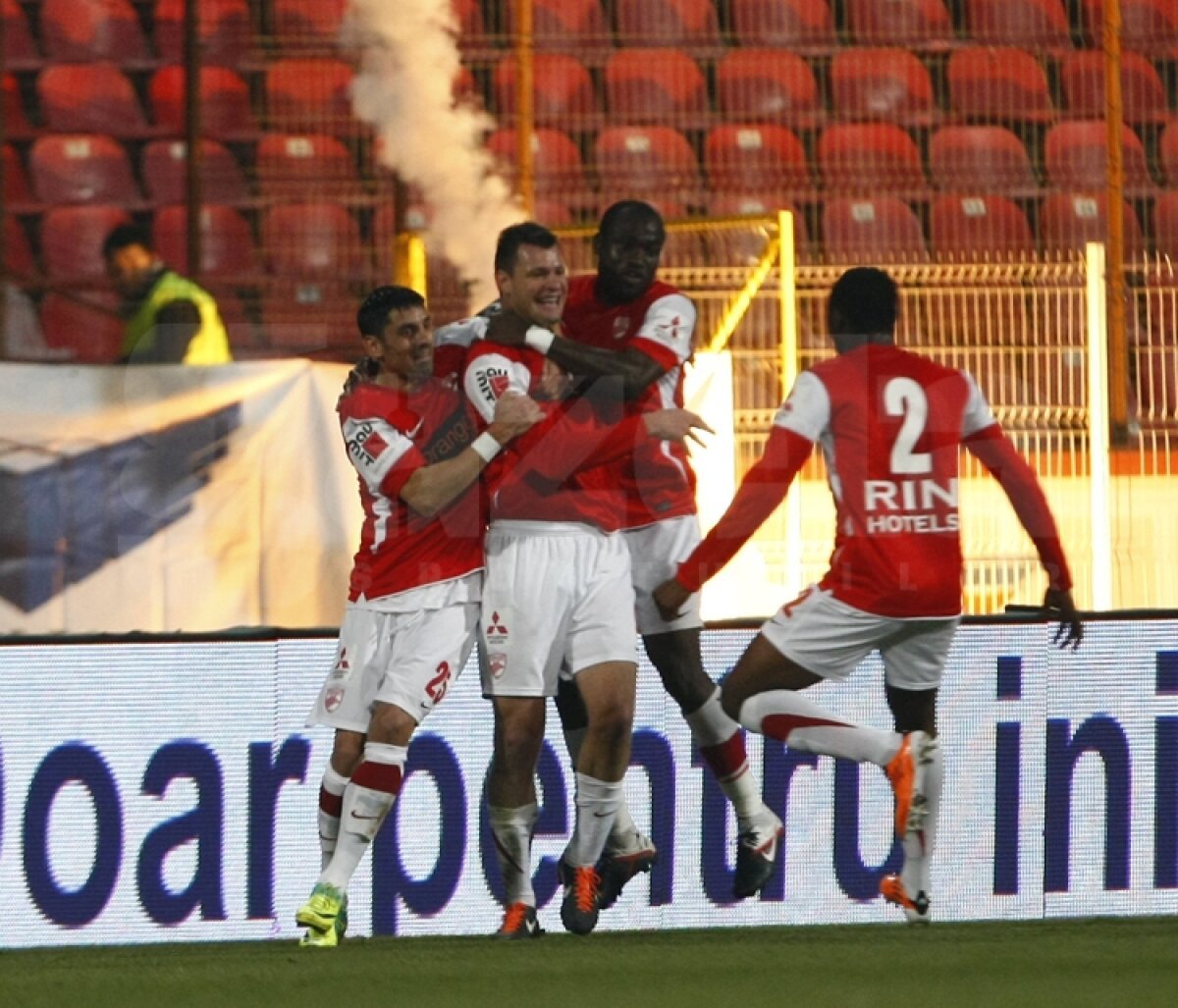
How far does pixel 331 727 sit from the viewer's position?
5.47 metres

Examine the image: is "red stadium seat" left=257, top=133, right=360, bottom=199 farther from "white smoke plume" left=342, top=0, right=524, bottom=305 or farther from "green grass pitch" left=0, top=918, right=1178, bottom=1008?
"green grass pitch" left=0, top=918, right=1178, bottom=1008

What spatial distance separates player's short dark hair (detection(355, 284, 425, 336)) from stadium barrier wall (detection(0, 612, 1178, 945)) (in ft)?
3.27

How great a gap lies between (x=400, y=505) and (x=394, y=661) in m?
0.38

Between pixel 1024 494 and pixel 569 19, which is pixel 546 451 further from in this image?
pixel 569 19

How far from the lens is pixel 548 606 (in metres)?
5.05

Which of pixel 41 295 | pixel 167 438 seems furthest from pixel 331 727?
pixel 41 295

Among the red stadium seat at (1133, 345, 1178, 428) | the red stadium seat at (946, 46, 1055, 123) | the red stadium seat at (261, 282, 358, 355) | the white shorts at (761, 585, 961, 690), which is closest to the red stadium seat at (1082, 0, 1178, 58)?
the red stadium seat at (946, 46, 1055, 123)

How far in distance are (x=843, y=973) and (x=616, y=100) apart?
5642mm

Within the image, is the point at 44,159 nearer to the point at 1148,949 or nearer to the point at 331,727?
the point at 331,727

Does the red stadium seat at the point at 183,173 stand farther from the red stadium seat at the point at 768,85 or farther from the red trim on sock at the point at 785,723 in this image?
the red trim on sock at the point at 785,723

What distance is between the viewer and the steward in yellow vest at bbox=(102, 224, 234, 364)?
7.18m

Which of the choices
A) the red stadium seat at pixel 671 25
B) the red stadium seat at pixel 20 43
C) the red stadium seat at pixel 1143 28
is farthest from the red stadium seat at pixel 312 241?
the red stadium seat at pixel 1143 28

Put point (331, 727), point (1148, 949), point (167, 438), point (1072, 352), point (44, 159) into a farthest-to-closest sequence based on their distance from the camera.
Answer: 1. point (44, 159)
2. point (1072, 352)
3. point (167, 438)
4. point (331, 727)
5. point (1148, 949)

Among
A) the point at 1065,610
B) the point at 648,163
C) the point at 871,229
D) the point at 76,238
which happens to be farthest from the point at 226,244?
the point at 1065,610
